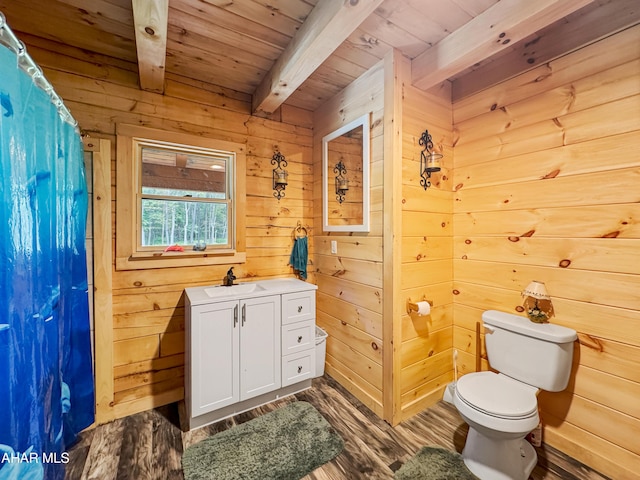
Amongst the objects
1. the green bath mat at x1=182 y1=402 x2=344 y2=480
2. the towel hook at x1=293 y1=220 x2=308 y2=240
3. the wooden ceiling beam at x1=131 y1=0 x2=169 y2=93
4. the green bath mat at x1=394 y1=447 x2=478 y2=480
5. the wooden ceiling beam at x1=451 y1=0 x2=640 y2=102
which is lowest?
the green bath mat at x1=394 y1=447 x2=478 y2=480

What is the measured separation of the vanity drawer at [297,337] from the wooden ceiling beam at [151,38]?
1.95 m

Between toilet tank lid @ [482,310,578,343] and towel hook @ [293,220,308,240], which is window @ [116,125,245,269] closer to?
towel hook @ [293,220,308,240]

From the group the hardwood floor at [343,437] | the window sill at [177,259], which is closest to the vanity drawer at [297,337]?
the hardwood floor at [343,437]

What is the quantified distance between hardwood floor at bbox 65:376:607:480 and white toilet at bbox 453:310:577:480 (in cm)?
17

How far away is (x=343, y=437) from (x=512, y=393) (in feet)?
3.40

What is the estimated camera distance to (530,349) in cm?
158

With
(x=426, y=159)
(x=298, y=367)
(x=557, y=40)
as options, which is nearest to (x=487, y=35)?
(x=557, y=40)

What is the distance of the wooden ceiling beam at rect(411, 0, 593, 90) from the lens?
1.25 m

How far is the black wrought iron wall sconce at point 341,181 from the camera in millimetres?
2307

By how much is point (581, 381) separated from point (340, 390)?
158 cm

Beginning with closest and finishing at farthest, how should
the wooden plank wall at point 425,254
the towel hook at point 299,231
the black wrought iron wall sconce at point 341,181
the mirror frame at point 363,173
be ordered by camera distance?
the wooden plank wall at point 425,254 < the mirror frame at point 363,173 < the black wrought iron wall sconce at point 341,181 < the towel hook at point 299,231

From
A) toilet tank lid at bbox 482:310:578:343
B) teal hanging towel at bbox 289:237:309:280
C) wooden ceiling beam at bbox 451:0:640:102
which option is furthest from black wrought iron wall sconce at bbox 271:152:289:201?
toilet tank lid at bbox 482:310:578:343

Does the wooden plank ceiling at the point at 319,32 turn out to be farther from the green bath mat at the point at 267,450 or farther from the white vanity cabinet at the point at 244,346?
the green bath mat at the point at 267,450

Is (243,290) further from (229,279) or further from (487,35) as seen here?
(487,35)
